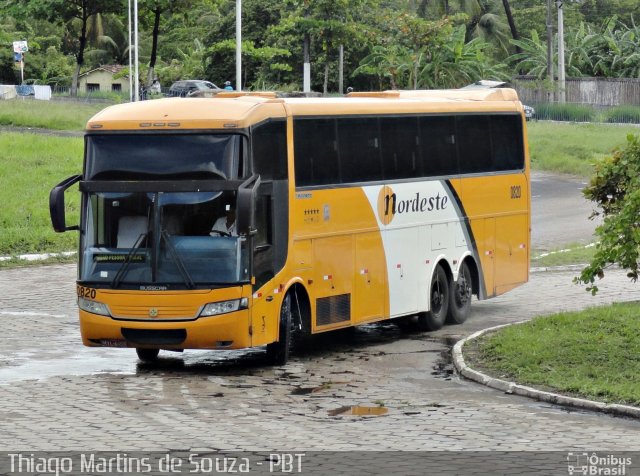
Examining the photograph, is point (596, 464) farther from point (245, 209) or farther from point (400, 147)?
point (400, 147)

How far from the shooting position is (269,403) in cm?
1424

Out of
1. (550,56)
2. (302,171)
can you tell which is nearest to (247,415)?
(302,171)

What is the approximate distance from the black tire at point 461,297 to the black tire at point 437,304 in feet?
0.44

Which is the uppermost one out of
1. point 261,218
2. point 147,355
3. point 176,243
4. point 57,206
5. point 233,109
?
point 233,109

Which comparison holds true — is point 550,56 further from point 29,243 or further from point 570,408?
point 570,408

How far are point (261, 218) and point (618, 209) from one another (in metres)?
5.11

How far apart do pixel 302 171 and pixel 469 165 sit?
5034 mm

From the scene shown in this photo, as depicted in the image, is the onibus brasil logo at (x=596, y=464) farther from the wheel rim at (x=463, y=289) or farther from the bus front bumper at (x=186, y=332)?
the wheel rim at (x=463, y=289)

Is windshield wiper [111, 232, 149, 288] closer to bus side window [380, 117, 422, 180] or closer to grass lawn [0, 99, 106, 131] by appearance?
bus side window [380, 117, 422, 180]

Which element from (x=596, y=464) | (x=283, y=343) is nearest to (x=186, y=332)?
(x=283, y=343)

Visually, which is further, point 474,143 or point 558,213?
point 558,213

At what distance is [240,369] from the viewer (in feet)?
55.7

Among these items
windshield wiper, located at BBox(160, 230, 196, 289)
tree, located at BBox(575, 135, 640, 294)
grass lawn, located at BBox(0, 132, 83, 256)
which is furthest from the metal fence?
windshield wiper, located at BBox(160, 230, 196, 289)

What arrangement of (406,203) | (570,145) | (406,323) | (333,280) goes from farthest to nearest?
(570,145) → (406,323) → (406,203) → (333,280)
